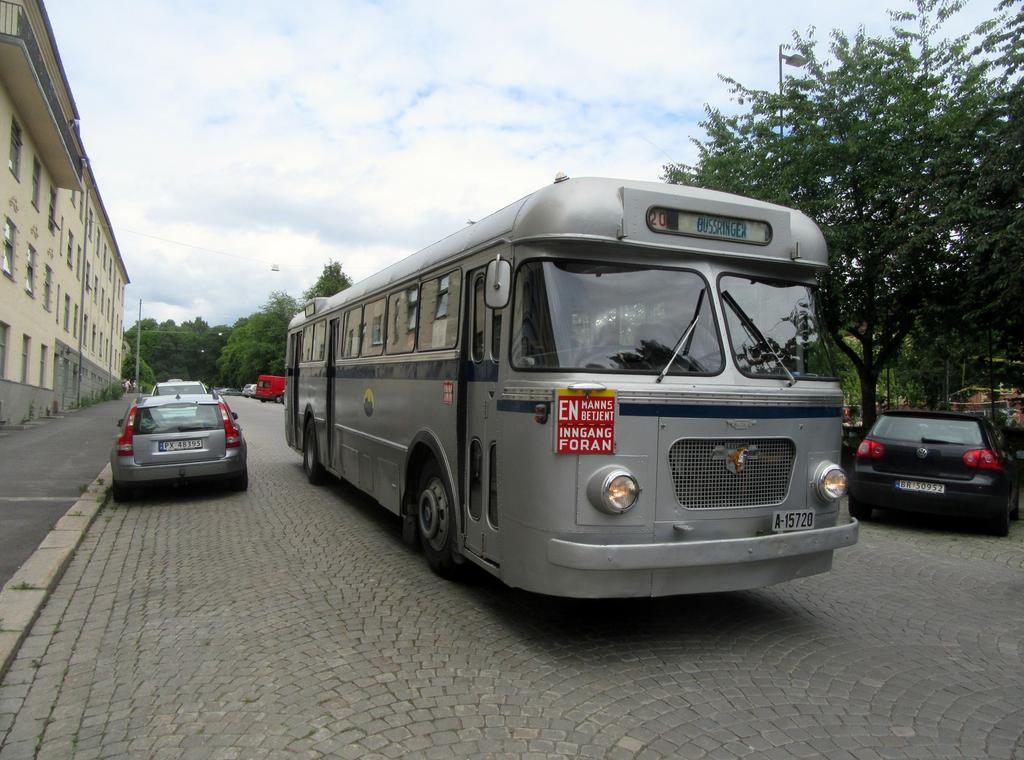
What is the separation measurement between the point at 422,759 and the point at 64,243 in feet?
120

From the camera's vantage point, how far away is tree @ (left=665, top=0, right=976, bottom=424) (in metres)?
14.6

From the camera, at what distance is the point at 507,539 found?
510 cm

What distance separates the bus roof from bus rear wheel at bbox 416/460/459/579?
199 cm

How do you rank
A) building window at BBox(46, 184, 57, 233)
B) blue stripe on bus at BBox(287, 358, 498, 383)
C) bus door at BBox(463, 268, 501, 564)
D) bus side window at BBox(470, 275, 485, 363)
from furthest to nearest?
building window at BBox(46, 184, 57, 233) < bus side window at BBox(470, 275, 485, 363) < blue stripe on bus at BBox(287, 358, 498, 383) < bus door at BBox(463, 268, 501, 564)

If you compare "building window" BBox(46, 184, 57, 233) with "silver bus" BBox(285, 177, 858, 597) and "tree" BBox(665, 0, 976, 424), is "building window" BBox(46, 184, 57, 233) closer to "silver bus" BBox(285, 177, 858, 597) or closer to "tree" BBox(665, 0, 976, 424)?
"tree" BBox(665, 0, 976, 424)

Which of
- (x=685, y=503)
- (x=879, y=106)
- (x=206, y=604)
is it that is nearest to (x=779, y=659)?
(x=685, y=503)

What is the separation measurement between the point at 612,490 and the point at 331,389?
7.10m

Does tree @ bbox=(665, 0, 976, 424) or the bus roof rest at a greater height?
tree @ bbox=(665, 0, 976, 424)

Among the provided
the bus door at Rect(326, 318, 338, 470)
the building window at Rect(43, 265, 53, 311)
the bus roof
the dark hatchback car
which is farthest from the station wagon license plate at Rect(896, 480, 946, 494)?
the building window at Rect(43, 265, 53, 311)

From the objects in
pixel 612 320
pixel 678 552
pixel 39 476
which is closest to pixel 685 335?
pixel 612 320

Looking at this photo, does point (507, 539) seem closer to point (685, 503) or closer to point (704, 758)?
point (685, 503)

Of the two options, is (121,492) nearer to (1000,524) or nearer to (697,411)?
(697,411)

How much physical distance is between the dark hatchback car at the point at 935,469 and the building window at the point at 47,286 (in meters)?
30.4

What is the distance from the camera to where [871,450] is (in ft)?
32.1
